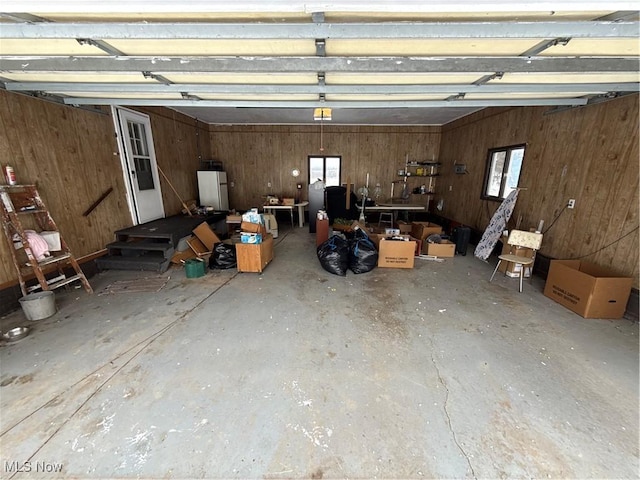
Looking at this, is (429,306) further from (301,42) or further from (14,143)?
(14,143)

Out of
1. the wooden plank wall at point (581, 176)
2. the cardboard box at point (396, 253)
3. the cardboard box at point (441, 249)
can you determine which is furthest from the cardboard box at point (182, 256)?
the wooden plank wall at point (581, 176)

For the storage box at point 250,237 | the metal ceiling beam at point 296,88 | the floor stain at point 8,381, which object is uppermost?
the metal ceiling beam at point 296,88

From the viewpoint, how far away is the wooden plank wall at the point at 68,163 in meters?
2.80

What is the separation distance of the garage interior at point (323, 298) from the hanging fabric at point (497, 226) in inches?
8.4

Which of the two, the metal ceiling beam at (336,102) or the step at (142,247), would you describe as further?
the step at (142,247)

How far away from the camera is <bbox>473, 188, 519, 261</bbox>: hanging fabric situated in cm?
411

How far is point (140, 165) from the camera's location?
15.4 feet

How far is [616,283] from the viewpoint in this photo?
8.59 ft

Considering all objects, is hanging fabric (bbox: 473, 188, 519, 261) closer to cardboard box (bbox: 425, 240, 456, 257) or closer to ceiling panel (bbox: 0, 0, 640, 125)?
cardboard box (bbox: 425, 240, 456, 257)

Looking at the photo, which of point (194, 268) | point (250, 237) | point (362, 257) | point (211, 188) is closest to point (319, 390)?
point (362, 257)

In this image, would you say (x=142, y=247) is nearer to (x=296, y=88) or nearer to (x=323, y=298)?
(x=323, y=298)

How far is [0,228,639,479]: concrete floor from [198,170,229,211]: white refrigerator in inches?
157

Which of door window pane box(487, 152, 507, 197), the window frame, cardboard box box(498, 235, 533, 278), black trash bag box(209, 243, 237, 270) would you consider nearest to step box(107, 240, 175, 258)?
black trash bag box(209, 243, 237, 270)

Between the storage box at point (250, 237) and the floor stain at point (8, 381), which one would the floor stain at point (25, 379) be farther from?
the storage box at point (250, 237)
